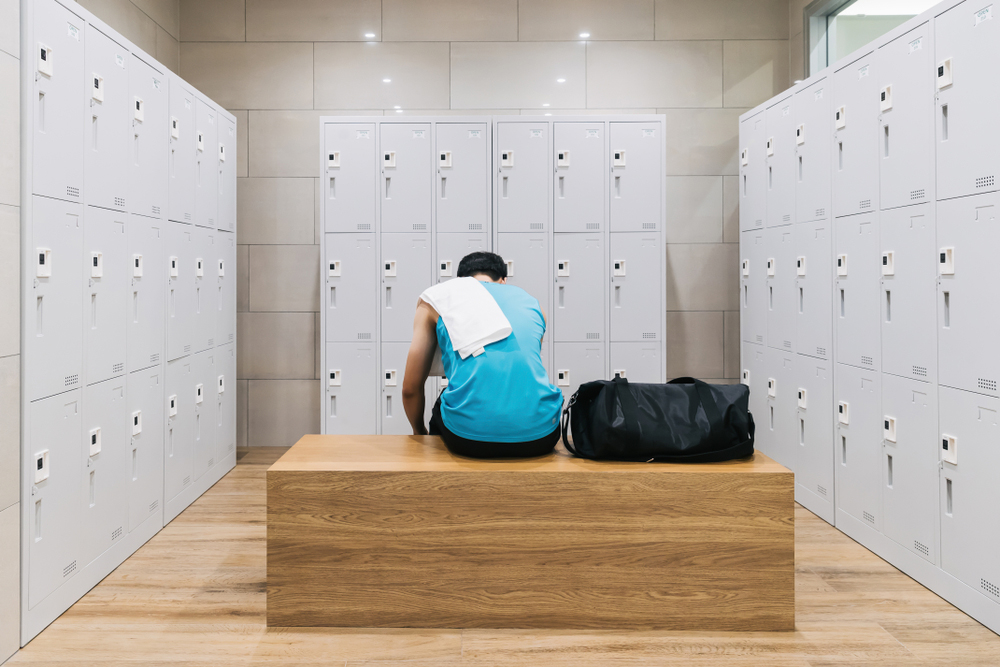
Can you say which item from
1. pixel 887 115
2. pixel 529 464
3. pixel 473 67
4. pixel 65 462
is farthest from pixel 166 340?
pixel 887 115

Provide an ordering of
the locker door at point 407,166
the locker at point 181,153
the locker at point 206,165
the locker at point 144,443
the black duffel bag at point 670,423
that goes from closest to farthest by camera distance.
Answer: the black duffel bag at point 670,423 → the locker at point 144,443 → the locker at point 181,153 → the locker at point 206,165 → the locker door at point 407,166

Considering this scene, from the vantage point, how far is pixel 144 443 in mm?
3072

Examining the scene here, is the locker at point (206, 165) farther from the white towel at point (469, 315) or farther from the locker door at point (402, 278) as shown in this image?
the white towel at point (469, 315)

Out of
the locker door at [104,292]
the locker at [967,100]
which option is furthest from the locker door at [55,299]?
the locker at [967,100]

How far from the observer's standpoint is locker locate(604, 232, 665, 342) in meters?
4.29

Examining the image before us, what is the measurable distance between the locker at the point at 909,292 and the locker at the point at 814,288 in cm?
46

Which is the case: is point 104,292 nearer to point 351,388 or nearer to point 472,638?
point 351,388

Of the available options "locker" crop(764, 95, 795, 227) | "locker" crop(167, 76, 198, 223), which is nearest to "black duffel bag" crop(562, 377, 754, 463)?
"locker" crop(764, 95, 795, 227)

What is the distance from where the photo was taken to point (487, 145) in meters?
4.25

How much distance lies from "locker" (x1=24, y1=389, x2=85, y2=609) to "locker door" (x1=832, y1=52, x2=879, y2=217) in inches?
136

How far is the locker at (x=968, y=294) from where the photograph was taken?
2.28m

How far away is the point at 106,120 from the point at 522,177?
92.8 inches

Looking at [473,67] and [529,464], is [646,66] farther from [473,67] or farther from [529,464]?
[529,464]

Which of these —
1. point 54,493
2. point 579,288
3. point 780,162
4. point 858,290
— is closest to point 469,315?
point 54,493
